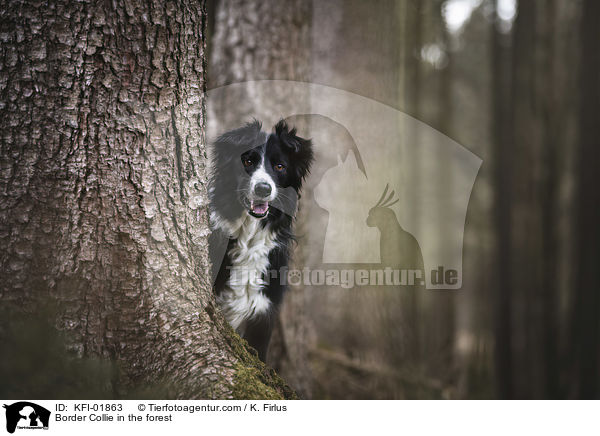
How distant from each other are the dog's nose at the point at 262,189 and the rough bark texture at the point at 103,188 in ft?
1.25

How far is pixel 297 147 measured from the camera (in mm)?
1856

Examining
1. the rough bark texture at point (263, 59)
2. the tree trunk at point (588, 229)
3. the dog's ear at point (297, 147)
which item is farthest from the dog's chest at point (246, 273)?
the tree trunk at point (588, 229)

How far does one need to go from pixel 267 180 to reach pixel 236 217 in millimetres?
252

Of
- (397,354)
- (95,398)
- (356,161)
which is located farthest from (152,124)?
(397,354)

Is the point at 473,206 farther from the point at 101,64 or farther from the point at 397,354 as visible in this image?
the point at 101,64

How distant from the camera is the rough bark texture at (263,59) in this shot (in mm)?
3029

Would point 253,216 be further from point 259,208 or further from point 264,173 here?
point 264,173

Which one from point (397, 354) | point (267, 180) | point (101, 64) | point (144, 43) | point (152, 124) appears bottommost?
point (397, 354)

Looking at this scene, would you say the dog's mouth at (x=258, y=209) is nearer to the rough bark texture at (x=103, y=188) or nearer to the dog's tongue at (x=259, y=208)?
the dog's tongue at (x=259, y=208)

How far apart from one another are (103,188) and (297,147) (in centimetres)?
89
